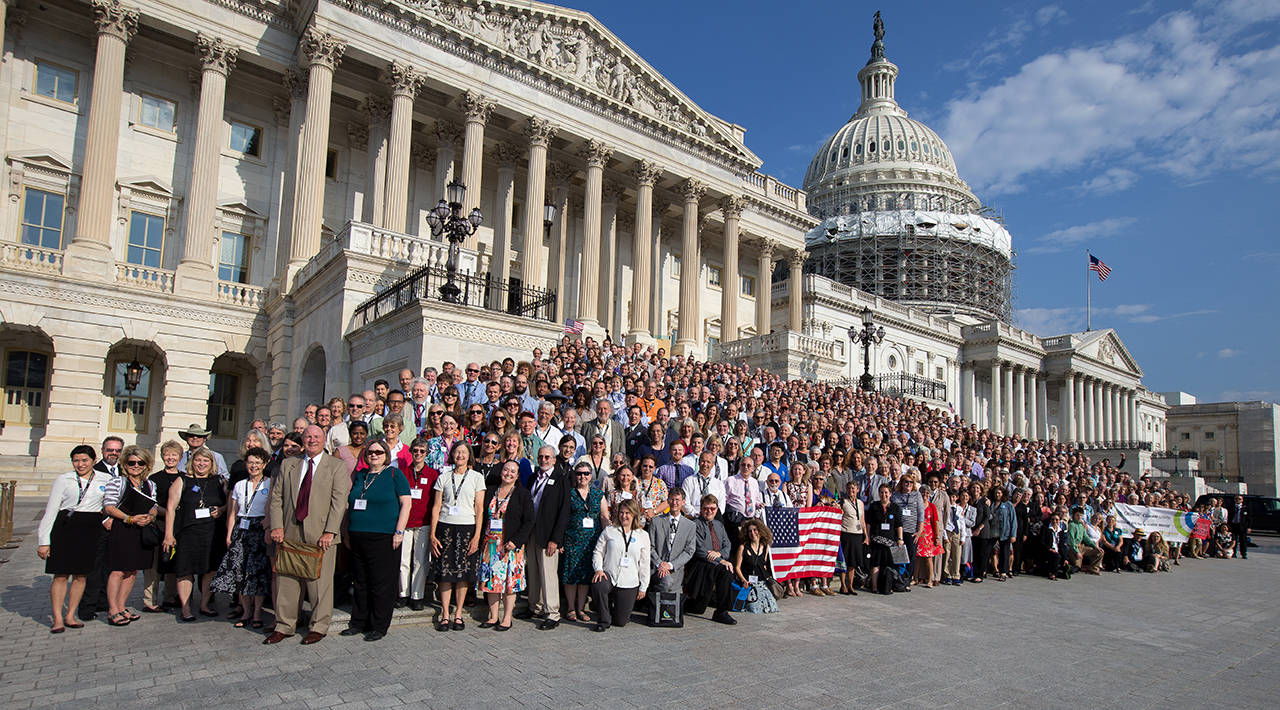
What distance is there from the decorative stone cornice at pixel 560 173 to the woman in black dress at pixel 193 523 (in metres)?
30.0

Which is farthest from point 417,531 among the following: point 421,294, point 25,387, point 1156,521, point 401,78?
point 401,78

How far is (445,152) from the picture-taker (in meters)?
32.5

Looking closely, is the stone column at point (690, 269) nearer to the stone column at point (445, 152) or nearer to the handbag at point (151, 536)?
the stone column at point (445, 152)

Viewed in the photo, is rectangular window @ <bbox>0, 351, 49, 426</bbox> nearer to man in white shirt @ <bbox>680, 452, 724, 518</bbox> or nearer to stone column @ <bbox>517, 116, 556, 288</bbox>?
stone column @ <bbox>517, 116, 556, 288</bbox>

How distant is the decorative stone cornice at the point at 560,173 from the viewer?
37.2 meters

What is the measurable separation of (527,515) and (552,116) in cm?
2783

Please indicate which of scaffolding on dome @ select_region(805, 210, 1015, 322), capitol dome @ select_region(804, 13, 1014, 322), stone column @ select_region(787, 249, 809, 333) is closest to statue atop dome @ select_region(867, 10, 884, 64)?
capitol dome @ select_region(804, 13, 1014, 322)

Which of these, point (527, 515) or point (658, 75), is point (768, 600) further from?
point (658, 75)

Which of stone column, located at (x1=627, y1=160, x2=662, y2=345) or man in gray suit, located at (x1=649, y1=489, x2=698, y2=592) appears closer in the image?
man in gray suit, located at (x1=649, y1=489, x2=698, y2=592)

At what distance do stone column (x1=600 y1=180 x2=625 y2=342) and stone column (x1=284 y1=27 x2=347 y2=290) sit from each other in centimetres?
1520

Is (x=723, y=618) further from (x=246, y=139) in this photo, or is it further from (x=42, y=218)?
(x=246, y=139)

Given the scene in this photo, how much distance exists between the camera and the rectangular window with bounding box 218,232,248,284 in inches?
1130

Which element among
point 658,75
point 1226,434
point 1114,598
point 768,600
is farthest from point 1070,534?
point 1226,434

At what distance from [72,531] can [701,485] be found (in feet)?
23.8
